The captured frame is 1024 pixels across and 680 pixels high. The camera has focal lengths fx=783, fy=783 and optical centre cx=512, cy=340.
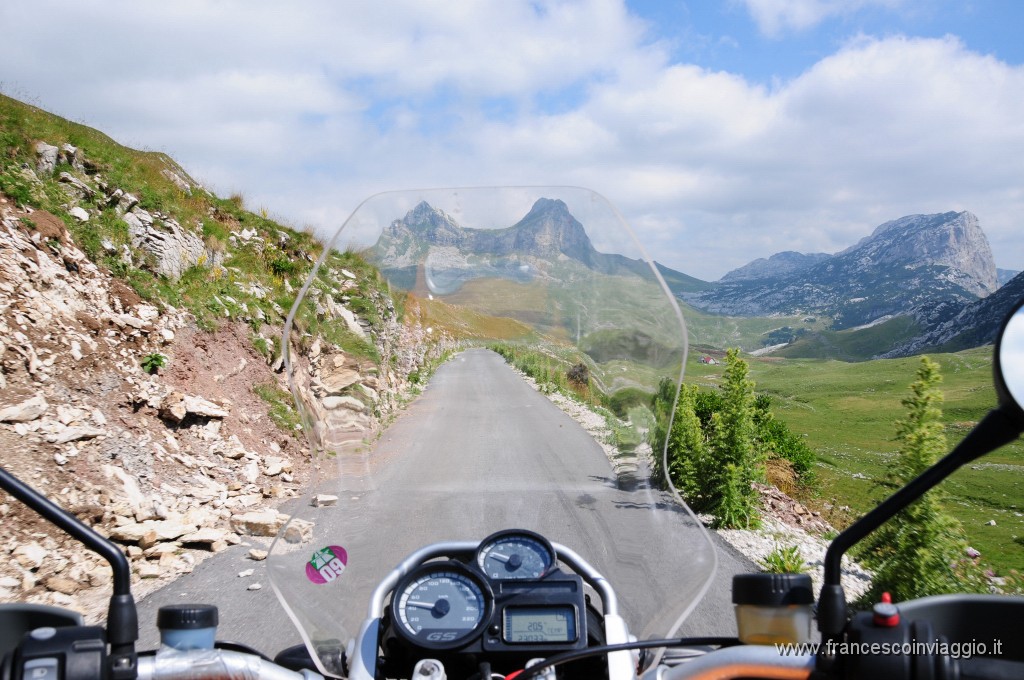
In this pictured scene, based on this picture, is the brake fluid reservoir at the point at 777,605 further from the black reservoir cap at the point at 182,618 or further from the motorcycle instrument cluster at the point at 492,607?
the black reservoir cap at the point at 182,618

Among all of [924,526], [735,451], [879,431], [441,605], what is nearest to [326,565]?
[441,605]

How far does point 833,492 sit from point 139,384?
600 inches

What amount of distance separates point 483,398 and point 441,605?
0.65m

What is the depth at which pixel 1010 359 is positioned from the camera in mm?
1260

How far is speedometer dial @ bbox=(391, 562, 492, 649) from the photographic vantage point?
1752 mm

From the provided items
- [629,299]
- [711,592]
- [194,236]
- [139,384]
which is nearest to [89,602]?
[139,384]

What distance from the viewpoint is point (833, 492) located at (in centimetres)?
1845

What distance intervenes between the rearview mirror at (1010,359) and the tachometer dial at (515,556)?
1.07m

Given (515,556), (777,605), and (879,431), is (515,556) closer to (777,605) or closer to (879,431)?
(777,605)

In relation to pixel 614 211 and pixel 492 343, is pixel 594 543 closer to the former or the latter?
pixel 492 343

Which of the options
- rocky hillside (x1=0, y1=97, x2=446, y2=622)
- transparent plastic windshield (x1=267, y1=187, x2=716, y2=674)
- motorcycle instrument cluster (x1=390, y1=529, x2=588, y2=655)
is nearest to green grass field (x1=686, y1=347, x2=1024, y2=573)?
transparent plastic windshield (x1=267, y1=187, x2=716, y2=674)

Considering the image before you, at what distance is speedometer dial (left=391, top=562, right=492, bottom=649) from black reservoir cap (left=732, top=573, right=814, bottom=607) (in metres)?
0.60

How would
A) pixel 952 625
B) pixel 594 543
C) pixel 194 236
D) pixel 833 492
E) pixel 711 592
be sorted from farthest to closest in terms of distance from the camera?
1. pixel 833 492
2. pixel 194 236
3. pixel 711 592
4. pixel 594 543
5. pixel 952 625

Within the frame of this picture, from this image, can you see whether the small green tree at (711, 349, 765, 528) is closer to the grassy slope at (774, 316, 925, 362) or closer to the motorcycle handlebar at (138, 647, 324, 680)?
the motorcycle handlebar at (138, 647, 324, 680)
